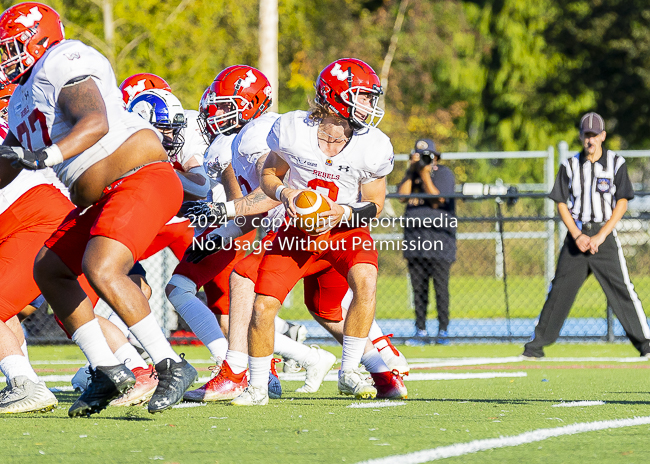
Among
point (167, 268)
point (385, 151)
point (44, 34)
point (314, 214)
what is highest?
point (44, 34)

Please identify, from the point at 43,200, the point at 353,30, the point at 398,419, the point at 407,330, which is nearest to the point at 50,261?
the point at 43,200

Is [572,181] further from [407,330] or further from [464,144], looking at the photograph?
[464,144]

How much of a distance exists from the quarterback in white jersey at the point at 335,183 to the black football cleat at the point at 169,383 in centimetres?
80

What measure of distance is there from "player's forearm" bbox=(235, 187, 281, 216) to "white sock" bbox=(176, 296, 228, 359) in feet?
2.34

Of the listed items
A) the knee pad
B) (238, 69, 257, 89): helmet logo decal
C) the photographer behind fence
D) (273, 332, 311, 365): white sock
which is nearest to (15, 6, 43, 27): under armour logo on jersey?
(238, 69, 257, 89): helmet logo decal

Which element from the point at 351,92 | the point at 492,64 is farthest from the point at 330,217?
the point at 492,64

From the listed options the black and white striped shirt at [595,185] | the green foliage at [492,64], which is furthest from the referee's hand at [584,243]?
the green foliage at [492,64]

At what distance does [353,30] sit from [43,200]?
24438 mm

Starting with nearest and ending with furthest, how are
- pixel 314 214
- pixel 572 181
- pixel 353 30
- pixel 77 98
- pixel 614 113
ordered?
→ pixel 77 98, pixel 314 214, pixel 572 181, pixel 353 30, pixel 614 113

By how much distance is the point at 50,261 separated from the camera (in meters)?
4.52

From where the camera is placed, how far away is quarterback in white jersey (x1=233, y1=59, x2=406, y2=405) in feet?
16.6

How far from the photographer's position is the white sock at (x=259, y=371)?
511cm

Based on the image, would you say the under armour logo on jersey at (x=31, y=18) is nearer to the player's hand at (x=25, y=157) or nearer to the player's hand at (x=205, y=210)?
the player's hand at (x=25, y=157)

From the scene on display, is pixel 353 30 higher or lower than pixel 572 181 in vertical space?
higher
